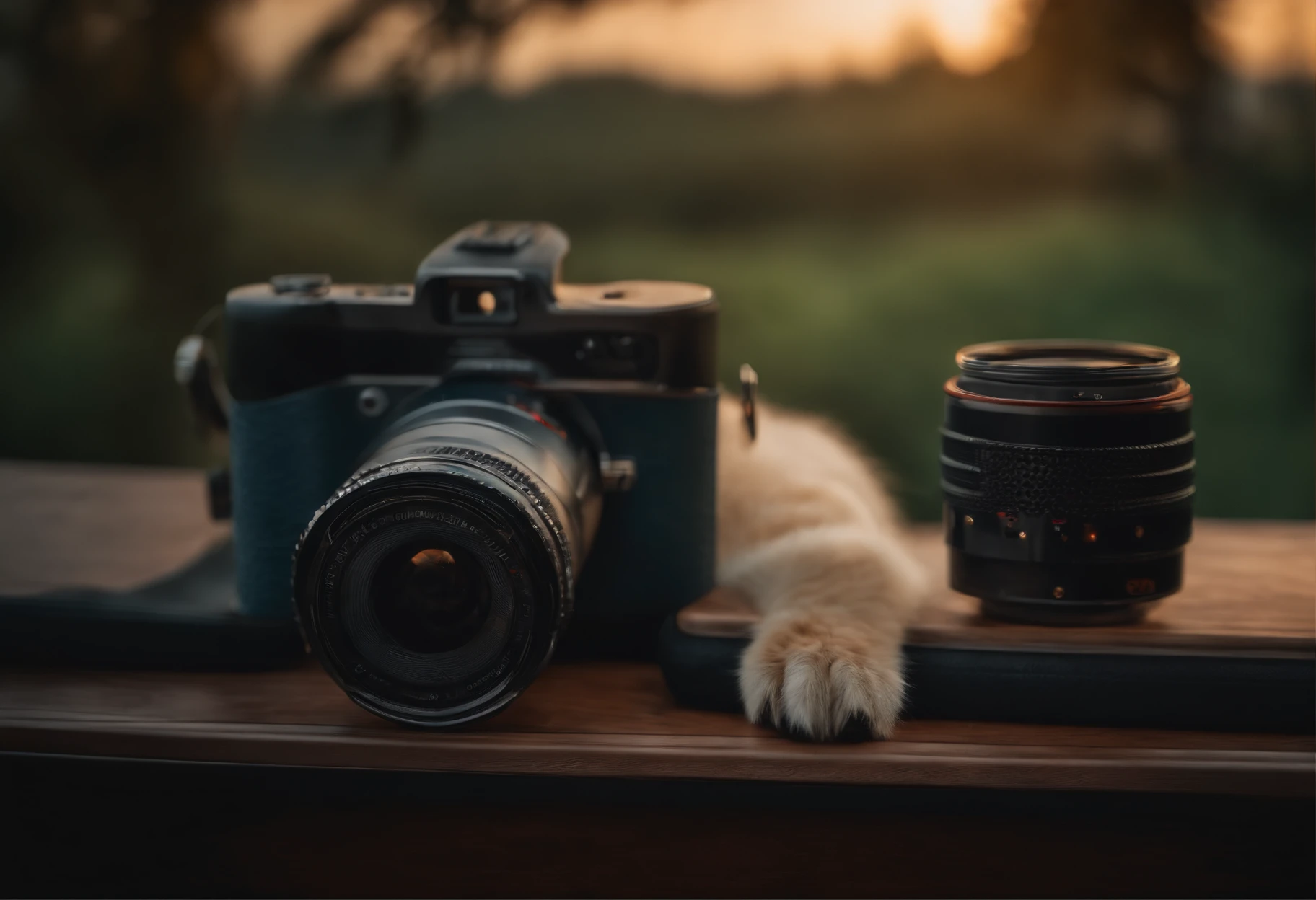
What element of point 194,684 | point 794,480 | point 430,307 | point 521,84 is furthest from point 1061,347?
point 521,84

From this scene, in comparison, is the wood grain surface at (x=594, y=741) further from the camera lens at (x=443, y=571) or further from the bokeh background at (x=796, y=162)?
the bokeh background at (x=796, y=162)

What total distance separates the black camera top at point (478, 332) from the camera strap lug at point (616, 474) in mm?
39

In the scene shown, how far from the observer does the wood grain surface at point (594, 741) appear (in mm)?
525

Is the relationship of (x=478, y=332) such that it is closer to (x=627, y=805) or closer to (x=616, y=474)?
(x=616, y=474)

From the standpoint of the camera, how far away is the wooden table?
53cm

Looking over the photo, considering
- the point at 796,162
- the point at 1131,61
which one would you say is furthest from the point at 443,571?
the point at 1131,61

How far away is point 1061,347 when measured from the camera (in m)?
0.64

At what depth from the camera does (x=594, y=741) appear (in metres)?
0.55

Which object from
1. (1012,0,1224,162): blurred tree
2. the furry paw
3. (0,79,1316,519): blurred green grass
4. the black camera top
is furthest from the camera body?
(1012,0,1224,162): blurred tree

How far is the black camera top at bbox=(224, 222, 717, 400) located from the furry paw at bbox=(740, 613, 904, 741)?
15 centimetres

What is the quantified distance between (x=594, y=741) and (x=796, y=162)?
2.76ft

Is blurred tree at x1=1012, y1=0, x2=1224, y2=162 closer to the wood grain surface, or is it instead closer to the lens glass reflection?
the wood grain surface

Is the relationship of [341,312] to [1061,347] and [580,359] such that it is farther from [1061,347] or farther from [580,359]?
[1061,347]

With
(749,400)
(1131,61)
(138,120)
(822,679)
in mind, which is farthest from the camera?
(138,120)
